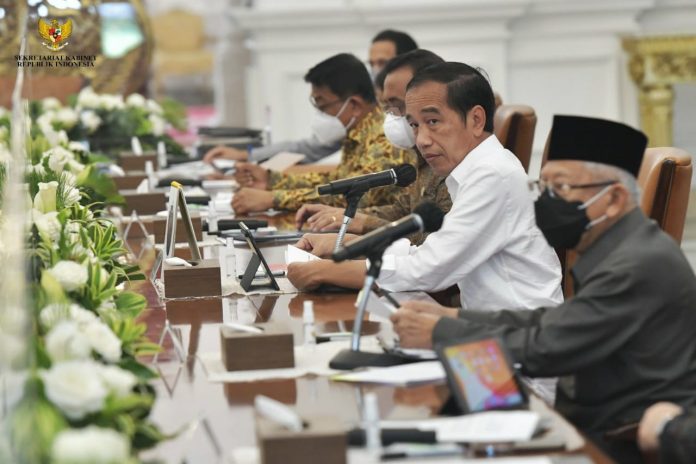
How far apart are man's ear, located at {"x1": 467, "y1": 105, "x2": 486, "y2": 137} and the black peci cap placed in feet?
3.05

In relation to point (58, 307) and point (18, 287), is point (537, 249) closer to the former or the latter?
point (58, 307)

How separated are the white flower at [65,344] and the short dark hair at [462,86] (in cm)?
174

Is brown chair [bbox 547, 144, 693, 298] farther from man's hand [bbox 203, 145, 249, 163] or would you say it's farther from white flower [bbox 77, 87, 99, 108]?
white flower [bbox 77, 87, 99, 108]

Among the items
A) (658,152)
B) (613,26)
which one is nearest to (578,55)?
(613,26)

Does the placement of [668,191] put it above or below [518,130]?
below

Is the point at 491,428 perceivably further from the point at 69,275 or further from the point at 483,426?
the point at 69,275

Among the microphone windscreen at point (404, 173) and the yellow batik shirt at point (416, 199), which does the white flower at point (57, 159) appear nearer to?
the yellow batik shirt at point (416, 199)

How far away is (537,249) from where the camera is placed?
3.61m

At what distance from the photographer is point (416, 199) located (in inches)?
186

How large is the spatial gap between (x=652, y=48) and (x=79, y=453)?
780 cm

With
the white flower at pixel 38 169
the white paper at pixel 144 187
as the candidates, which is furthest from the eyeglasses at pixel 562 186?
the white paper at pixel 144 187

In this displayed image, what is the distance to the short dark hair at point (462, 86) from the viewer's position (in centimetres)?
376

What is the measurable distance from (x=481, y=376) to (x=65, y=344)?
29.7 inches

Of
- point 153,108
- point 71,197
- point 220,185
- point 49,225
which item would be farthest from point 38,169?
point 153,108
